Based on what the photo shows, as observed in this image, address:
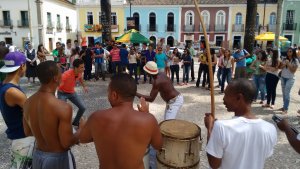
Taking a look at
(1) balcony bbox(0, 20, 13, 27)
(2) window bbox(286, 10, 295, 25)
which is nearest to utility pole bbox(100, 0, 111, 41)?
(1) balcony bbox(0, 20, 13, 27)

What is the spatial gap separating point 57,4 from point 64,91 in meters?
37.4

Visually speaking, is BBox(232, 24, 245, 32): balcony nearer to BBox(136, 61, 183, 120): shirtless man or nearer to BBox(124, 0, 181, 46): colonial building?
BBox(124, 0, 181, 46): colonial building

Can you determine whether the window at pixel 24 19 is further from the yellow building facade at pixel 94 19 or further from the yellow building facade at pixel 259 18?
the yellow building facade at pixel 259 18

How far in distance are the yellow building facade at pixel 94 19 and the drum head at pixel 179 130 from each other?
35.5 meters

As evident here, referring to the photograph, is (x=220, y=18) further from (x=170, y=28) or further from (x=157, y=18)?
(x=157, y=18)

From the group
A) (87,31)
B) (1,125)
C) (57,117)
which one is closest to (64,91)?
(1,125)

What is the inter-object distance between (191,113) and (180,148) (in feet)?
14.3

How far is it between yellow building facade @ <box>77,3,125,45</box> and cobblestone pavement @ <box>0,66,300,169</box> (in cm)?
2773

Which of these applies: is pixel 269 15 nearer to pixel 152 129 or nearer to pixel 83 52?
pixel 83 52

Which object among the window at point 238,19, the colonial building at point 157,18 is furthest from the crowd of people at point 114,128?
the window at point 238,19

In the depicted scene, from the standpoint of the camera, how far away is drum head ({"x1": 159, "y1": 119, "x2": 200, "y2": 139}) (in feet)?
10.2

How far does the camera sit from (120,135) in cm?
209

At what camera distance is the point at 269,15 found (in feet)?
117

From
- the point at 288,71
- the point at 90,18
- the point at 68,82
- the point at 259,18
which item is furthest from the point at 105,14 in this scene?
the point at 259,18
